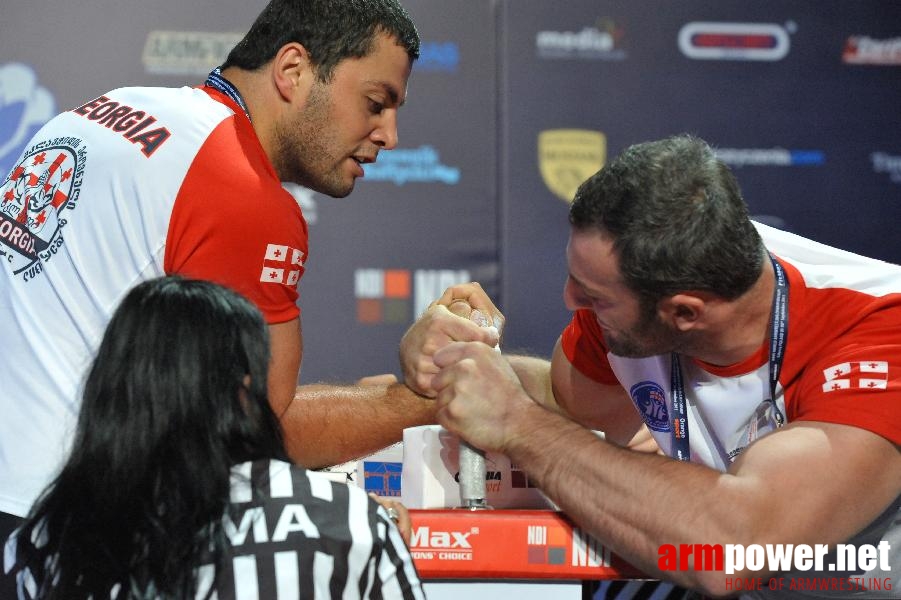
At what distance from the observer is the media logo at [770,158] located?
4.20 metres

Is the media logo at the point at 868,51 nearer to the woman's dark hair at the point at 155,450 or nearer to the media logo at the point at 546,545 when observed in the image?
the media logo at the point at 546,545

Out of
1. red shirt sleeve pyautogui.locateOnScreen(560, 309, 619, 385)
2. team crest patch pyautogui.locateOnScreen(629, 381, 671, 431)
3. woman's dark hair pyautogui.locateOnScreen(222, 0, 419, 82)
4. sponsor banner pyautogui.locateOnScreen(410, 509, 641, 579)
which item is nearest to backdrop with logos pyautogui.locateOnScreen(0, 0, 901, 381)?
red shirt sleeve pyautogui.locateOnScreen(560, 309, 619, 385)

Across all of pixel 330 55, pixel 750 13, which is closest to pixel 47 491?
pixel 330 55

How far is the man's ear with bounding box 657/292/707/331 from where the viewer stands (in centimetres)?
174

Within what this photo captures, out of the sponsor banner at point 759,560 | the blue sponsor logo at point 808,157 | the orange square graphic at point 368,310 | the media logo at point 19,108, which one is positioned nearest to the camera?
the sponsor banner at point 759,560

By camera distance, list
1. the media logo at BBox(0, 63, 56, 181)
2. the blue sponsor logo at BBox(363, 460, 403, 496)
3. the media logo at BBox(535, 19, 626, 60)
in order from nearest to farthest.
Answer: the blue sponsor logo at BBox(363, 460, 403, 496), the media logo at BBox(0, 63, 56, 181), the media logo at BBox(535, 19, 626, 60)

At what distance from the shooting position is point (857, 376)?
5.24 ft

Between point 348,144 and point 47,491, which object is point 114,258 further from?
point 348,144

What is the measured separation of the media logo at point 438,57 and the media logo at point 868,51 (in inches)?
61.0

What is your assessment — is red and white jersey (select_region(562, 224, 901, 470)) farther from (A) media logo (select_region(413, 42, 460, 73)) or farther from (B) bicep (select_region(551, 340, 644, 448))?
(A) media logo (select_region(413, 42, 460, 73))

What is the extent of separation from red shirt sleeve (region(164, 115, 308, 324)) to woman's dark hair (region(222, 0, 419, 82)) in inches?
13.2

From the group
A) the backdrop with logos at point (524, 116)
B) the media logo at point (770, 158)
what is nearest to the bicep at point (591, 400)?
the backdrop with logos at point (524, 116)

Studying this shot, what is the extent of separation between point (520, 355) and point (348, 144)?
78 cm

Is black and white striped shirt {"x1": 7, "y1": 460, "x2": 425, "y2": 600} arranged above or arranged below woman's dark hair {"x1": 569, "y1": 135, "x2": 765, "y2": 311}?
below
